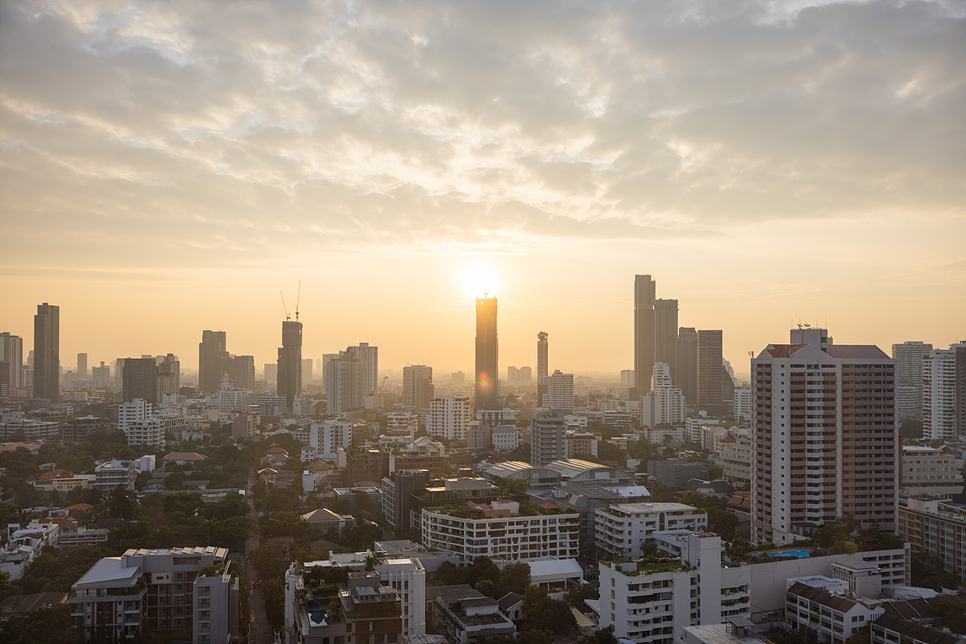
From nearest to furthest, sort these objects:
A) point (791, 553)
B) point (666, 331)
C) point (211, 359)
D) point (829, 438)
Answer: point (791, 553), point (829, 438), point (666, 331), point (211, 359)

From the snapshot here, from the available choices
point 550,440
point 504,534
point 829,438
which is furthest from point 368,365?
point 829,438

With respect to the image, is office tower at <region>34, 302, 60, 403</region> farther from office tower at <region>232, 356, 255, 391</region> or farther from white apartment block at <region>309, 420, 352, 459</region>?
office tower at <region>232, 356, 255, 391</region>

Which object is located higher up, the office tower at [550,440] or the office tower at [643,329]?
the office tower at [643,329]

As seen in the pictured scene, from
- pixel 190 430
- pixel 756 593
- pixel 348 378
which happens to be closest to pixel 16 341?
pixel 190 430

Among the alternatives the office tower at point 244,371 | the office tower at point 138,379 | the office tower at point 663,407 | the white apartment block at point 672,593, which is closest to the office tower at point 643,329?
the office tower at point 663,407

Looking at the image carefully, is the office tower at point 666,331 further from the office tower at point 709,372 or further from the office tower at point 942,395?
the office tower at point 942,395

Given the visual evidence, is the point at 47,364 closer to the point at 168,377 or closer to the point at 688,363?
the point at 168,377

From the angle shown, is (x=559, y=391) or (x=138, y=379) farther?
Result: (x=559, y=391)
